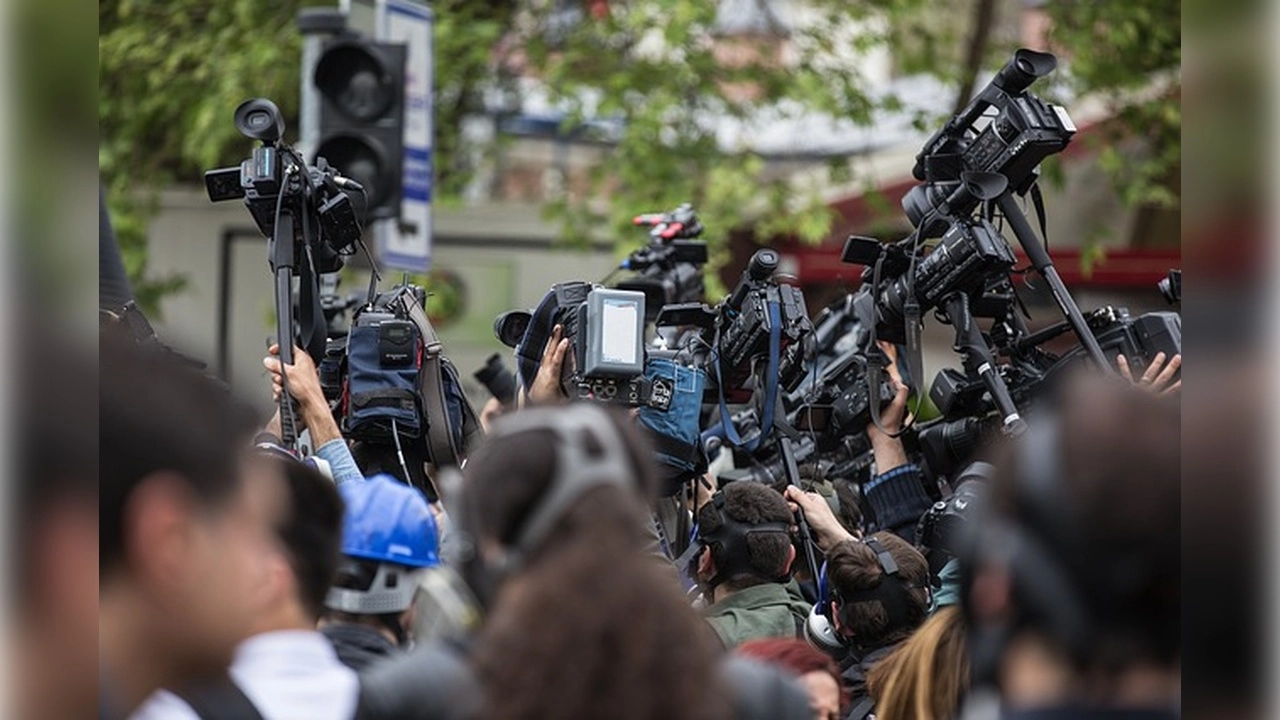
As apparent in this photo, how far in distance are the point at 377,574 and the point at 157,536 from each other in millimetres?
660

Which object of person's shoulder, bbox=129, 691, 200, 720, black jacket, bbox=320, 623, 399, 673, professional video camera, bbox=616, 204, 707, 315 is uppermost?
professional video camera, bbox=616, 204, 707, 315

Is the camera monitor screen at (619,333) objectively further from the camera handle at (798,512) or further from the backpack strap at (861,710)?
the backpack strap at (861,710)

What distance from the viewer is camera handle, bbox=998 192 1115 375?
526 cm

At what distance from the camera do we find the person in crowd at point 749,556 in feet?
16.6

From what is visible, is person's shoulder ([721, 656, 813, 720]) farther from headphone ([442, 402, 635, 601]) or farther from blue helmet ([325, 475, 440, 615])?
blue helmet ([325, 475, 440, 615])

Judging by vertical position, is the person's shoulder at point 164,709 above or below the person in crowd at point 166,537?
below

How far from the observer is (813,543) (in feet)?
18.5

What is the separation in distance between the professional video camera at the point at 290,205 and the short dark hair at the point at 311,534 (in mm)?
2389

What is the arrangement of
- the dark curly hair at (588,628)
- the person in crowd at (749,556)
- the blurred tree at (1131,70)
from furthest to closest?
the blurred tree at (1131,70) → the person in crowd at (749,556) → the dark curly hair at (588,628)

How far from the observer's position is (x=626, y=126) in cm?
1411

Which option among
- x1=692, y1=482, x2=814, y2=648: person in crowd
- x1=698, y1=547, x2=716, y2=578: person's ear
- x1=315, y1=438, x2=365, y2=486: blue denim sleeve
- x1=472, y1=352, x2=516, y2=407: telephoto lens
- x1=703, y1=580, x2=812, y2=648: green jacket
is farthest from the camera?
x1=472, y1=352, x2=516, y2=407: telephoto lens

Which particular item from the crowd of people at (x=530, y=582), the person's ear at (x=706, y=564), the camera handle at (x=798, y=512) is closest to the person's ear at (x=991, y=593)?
the crowd of people at (x=530, y=582)

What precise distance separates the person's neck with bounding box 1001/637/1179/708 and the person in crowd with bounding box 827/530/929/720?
256 cm

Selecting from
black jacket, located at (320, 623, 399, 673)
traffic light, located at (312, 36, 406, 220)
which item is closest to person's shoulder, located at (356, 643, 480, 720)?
black jacket, located at (320, 623, 399, 673)
